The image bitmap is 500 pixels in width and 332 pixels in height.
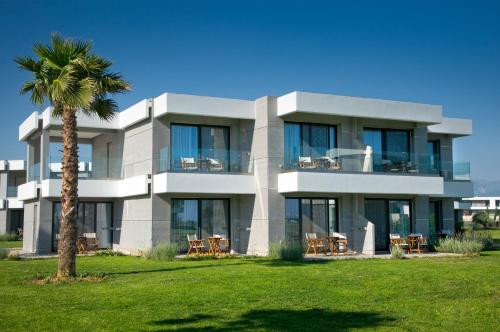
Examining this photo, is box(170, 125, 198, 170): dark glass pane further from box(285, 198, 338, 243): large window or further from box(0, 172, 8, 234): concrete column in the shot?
box(0, 172, 8, 234): concrete column

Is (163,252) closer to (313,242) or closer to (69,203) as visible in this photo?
(69,203)

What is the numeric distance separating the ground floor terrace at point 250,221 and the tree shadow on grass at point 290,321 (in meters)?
12.1

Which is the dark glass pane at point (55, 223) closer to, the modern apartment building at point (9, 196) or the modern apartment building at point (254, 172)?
the modern apartment building at point (254, 172)

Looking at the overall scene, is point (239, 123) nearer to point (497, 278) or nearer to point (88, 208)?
point (88, 208)

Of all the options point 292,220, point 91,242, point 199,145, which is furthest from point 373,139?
point 91,242

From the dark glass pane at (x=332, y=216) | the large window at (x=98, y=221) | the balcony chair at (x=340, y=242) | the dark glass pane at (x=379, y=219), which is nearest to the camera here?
the balcony chair at (x=340, y=242)

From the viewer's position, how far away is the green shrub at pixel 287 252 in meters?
20.4

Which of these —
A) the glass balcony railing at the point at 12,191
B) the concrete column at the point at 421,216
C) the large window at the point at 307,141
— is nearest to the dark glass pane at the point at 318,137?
the large window at the point at 307,141

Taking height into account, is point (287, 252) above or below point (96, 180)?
below

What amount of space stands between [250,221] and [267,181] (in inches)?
83.9

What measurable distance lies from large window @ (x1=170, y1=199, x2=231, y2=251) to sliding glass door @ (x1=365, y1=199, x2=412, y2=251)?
6327 millimetres

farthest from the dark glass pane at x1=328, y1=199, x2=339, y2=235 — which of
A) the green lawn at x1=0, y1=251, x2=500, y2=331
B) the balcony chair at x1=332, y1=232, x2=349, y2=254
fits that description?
the green lawn at x1=0, y1=251, x2=500, y2=331

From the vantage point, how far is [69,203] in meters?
15.7

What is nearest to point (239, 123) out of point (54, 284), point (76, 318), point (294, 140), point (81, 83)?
point (294, 140)
